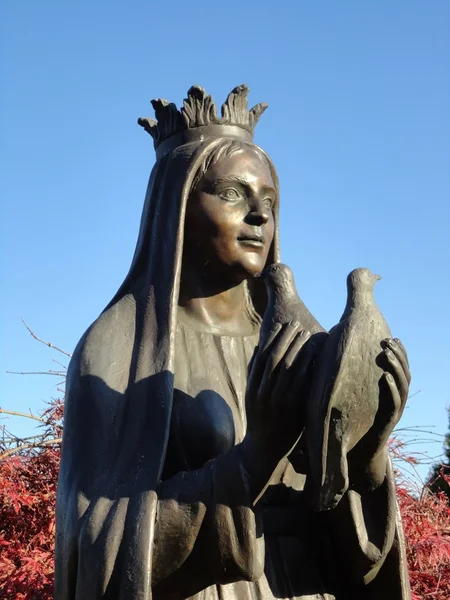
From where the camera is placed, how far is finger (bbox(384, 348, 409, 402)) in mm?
2547

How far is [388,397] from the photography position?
257cm

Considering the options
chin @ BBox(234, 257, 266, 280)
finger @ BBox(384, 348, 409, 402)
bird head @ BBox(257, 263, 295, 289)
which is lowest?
finger @ BBox(384, 348, 409, 402)

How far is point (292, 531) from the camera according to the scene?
3.15m

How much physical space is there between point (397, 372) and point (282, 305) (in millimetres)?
435

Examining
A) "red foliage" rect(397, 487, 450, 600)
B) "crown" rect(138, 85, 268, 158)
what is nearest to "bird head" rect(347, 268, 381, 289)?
"crown" rect(138, 85, 268, 158)

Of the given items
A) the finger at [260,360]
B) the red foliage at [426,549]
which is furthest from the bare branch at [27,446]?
Result: the finger at [260,360]

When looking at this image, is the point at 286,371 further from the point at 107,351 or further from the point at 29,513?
the point at 29,513

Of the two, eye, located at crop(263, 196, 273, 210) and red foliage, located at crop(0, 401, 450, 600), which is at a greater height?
eye, located at crop(263, 196, 273, 210)

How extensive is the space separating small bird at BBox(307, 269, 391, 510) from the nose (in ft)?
2.75

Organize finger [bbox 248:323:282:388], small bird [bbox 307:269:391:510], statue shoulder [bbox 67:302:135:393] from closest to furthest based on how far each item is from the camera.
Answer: small bird [bbox 307:269:391:510] < finger [bbox 248:323:282:388] < statue shoulder [bbox 67:302:135:393]

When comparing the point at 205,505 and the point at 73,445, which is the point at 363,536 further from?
the point at 73,445

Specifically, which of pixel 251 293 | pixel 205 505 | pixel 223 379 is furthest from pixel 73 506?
pixel 251 293

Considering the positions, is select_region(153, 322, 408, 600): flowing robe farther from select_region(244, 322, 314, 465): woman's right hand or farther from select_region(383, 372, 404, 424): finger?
select_region(383, 372, 404, 424): finger

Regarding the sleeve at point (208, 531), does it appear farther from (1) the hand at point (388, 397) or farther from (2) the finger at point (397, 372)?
(2) the finger at point (397, 372)
